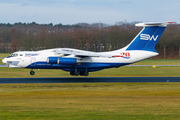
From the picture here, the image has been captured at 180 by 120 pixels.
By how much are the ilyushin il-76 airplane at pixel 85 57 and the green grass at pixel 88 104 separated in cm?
777

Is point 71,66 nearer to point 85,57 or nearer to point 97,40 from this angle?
point 85,57

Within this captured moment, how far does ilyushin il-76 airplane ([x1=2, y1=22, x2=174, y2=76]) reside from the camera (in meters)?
29.2

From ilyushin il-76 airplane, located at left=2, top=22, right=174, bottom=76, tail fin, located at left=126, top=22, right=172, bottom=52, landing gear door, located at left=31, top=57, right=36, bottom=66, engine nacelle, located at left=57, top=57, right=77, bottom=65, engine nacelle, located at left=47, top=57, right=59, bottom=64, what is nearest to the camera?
engine nacelle, located at left=57, top=57, right=77, bottom=65

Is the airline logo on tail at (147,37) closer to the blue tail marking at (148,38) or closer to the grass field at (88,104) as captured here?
the blue tail marking at (148,38)

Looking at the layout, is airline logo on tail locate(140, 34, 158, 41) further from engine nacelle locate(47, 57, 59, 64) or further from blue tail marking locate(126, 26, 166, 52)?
engine nacelle locate(47, 57, 59, 64)

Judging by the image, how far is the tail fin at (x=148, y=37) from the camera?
30.1 metres

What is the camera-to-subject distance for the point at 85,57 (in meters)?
30.0

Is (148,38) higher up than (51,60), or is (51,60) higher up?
(148,38)

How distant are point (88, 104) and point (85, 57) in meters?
14.4

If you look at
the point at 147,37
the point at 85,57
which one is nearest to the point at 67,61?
the point at 85,57

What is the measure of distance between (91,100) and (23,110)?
506cm

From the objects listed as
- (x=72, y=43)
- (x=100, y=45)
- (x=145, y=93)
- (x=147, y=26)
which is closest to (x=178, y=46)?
(x=100, y=45)

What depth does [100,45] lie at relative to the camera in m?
81.1

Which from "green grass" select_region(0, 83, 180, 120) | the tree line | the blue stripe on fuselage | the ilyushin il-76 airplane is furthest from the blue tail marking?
the tree line
